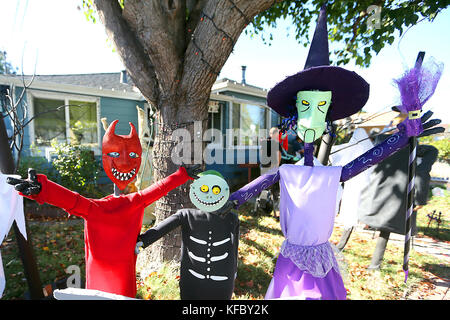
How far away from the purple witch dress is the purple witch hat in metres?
0.61

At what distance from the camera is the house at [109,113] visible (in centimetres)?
631

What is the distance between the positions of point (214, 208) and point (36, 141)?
23.7ft

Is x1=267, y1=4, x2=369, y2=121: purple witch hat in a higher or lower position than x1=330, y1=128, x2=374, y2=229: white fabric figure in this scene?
higher

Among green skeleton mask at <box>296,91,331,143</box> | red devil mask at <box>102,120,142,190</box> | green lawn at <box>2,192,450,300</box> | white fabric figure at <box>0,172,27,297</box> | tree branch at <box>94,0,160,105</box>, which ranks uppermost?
tree branch at <box>94,0,160,105</box>

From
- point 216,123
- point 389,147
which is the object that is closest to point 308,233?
point 389,147

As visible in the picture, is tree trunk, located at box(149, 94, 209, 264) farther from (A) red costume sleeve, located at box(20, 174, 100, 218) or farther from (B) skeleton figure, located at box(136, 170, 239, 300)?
(A) red costume sleeve, located at box(20, 174, 100, 218)

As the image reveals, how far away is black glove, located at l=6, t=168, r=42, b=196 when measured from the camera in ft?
4.13

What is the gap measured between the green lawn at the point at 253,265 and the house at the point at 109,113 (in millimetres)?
2219

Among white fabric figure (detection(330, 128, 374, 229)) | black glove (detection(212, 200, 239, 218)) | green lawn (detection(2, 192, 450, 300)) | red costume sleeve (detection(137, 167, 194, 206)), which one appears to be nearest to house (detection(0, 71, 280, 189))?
green lawn (detection(2, 192, 450, 300))

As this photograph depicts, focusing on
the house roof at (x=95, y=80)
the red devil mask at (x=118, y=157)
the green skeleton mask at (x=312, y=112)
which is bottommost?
the red devil mask at (x=118, y=157)

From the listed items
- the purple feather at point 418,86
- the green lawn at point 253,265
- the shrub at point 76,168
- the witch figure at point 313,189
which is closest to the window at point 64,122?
the shrub at point 76,168

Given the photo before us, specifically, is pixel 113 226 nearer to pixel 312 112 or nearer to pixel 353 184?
pixel 312 112

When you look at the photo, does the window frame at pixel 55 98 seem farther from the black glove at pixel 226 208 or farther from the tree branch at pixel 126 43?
the black glove at pixel 226 208
